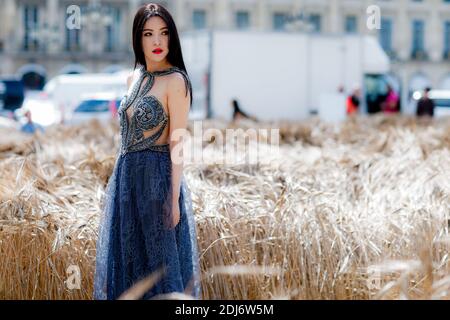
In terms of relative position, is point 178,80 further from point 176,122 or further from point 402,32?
point 402,32

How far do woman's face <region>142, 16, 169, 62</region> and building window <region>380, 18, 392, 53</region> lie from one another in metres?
56.6

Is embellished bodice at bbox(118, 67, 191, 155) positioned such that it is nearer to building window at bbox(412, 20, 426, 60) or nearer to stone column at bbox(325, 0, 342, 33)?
stone column at bbox(325, 0, 342, 33)

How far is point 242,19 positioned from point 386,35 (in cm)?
947

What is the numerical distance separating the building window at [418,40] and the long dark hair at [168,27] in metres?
59.5

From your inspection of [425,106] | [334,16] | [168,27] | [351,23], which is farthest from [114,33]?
[168,27]

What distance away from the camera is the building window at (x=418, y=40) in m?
62.2

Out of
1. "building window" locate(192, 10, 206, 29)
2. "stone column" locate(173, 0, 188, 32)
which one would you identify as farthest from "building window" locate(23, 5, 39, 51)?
"building window" locate(192, 10, 206, 29)

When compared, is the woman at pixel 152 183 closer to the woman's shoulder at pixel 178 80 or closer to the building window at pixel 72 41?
the woman's shoulder at pixel 178 80

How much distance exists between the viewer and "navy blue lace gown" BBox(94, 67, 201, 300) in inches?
171

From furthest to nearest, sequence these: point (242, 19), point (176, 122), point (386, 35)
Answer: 1. point (386, 35)
2. point (242, 19)
3. point (176, 122)

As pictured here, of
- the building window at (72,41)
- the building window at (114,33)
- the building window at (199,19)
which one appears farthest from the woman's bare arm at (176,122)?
A: the building window at (114,33)

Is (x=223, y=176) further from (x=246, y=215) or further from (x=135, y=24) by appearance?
(x=135, y=24)

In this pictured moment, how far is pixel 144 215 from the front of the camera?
171 inches
